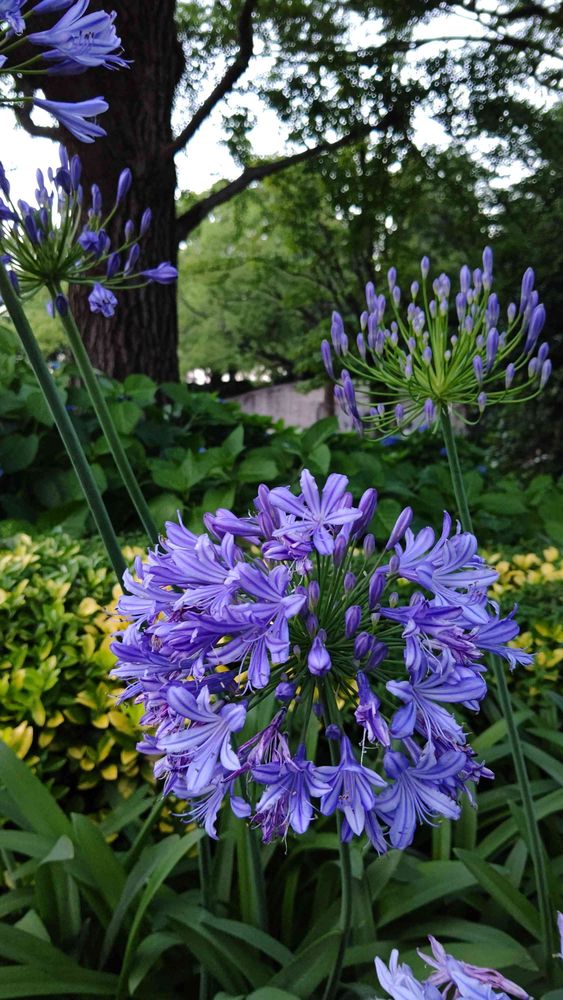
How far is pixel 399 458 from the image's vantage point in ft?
20.5

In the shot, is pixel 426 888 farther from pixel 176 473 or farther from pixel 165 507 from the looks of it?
pixel 176 473

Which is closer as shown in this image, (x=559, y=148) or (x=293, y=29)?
(x=293, y=29)

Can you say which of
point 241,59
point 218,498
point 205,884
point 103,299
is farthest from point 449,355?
point 241,59

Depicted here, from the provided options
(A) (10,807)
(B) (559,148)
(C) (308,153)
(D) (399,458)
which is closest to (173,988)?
(A) (10,807)

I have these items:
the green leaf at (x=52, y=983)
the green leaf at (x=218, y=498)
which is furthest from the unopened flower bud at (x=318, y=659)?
the green leaf at (x=218, y=498)

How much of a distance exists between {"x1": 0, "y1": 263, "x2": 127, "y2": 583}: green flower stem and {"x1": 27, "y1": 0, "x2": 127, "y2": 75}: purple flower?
0.43 metres

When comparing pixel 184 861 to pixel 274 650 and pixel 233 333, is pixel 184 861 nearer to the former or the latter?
pixel 274 650

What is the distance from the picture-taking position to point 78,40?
4.96ft

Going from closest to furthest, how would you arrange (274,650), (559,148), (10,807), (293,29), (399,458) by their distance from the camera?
(274,650) → (10,807) → (399,458) → (293,29) → (559,148)

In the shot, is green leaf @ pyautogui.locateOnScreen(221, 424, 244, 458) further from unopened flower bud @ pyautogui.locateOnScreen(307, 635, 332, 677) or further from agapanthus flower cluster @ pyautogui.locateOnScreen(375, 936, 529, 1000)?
agapanthus flower cluster @ pyautogui.locateOnScreen(375, 936, 529, 1000)

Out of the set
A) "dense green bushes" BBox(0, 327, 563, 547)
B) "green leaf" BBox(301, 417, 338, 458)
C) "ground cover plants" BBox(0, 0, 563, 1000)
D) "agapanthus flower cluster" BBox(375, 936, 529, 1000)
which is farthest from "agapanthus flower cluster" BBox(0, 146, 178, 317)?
"green leaf" BBox(301, 417, 338, 458)

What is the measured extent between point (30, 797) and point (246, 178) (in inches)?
338

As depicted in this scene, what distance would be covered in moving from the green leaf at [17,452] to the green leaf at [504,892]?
3395mm

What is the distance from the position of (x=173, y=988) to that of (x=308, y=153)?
34.2ft
